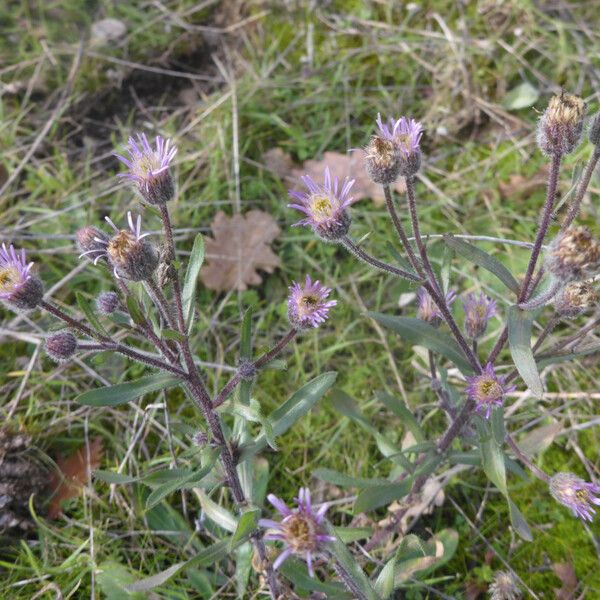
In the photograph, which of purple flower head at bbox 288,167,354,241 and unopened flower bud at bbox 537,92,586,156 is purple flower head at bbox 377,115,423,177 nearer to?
purple flower head at bbox 288,167,354,241

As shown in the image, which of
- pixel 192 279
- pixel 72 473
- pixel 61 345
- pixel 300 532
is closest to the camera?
pixel 300 532

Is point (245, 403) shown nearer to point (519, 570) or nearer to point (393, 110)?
point (519, 570)

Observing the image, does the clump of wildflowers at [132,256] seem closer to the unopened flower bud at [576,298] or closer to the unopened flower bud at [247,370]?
the unopened flower bud at [247,370]

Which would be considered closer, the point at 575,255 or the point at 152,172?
the point at 575,255

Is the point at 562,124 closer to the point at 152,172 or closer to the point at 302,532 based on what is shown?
the point at 152,172

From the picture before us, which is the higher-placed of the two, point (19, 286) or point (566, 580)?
point (19, 286)

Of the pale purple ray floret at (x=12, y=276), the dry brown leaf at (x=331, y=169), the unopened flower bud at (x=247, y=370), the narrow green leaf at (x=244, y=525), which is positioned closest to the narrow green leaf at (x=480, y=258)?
the unopened flower bud at (x=247, y=370)

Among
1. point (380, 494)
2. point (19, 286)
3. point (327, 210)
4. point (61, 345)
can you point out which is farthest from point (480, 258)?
point (19, 286)
